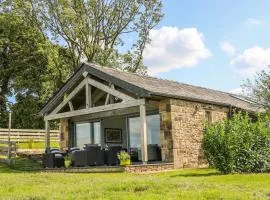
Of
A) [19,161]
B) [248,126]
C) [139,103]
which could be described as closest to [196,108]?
[139,103]

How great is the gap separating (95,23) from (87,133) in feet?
51.3

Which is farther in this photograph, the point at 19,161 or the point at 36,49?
the point at 36,49

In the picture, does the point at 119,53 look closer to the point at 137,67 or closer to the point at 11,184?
the point at 137,67

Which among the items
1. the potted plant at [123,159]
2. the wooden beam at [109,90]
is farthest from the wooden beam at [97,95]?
the potted plant at [123,159]

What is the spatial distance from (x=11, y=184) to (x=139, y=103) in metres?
6.85

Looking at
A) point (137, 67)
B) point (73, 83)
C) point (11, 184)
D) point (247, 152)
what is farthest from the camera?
point (137, 67)

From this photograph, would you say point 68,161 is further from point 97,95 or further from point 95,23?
point 95,23

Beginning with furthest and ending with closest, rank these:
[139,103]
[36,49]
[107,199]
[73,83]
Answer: [36,49]
[73,83]
[139,103]
[107,199]

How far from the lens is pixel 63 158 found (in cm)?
1870

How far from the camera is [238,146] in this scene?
45.7 ft

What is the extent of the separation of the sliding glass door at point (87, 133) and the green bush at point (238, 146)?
859 centimetres

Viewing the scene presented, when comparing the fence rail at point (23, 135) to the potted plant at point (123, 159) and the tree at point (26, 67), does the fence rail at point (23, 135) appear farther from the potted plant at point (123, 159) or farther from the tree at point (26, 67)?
the potted plant at point (123, 159)

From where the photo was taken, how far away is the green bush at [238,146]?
13766 millimetres

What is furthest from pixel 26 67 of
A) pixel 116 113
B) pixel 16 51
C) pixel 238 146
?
pixel 238 146
